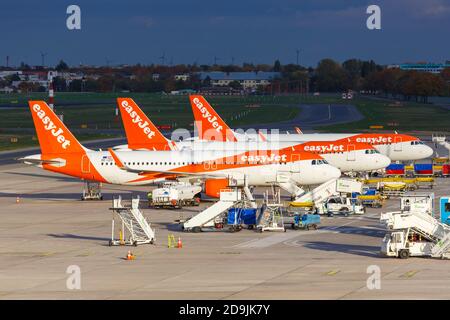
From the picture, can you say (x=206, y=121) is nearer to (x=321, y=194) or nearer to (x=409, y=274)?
(x=321, y=194)

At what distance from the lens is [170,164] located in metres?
84.6

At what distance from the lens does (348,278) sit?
50.7 meters

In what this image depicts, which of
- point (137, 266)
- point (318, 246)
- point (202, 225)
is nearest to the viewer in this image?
point (137, 266)

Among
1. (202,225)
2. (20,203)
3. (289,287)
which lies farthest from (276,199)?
(289,287)

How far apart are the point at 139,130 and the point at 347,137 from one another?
69.5ft

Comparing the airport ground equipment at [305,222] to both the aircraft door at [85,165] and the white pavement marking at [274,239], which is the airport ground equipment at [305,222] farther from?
the aircraft door at [85,165]

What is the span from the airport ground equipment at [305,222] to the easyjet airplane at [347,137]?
34.2 m

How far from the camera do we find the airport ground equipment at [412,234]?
5700 centimetres

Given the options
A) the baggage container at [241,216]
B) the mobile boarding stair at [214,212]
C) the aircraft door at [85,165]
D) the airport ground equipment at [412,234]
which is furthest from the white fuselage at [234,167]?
the airport ground equipment at [412,234]

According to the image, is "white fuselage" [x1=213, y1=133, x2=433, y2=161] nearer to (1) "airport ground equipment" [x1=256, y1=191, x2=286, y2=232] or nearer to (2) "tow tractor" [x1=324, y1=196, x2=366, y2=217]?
(2) "tow tractor" [x1=324, y1=196, x2=366, y2=217]

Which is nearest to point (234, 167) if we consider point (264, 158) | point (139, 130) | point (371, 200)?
point (264, 158)
